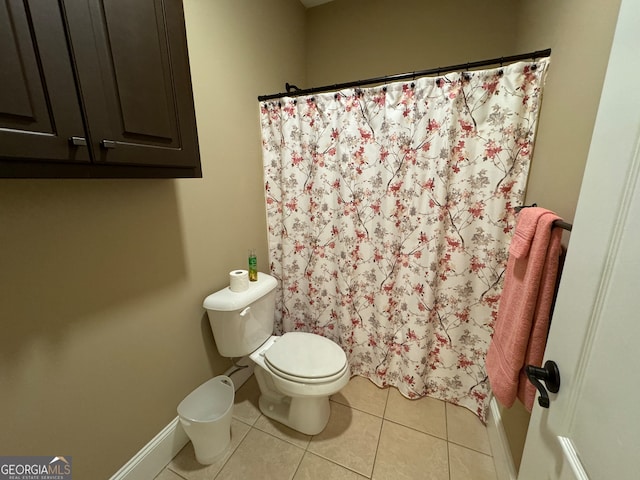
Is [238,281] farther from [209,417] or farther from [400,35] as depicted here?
[400,35]

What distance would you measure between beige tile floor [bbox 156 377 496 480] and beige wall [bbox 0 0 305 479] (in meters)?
0.35

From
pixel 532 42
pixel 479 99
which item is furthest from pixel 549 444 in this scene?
pixel 532 42

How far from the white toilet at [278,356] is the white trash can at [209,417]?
20 centimetres

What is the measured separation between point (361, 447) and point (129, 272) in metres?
1.37

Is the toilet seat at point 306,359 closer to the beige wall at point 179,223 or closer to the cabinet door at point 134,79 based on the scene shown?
the beige wall at point 179,223

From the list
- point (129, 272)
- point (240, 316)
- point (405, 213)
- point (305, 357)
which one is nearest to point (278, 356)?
point (305, 357)

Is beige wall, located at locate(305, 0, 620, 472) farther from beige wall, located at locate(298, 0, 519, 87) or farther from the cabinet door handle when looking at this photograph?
the cabinet door handle

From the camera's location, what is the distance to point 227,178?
4.61 ft

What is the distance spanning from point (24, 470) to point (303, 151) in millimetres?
1724

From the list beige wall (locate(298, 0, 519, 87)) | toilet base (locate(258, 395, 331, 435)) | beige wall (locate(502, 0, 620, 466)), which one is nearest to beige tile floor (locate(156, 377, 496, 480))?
toilet base (locate(258, 395, 331, 435))

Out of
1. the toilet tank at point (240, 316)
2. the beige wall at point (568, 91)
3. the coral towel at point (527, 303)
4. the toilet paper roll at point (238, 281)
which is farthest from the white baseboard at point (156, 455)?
the beige wall at point (568, 91)

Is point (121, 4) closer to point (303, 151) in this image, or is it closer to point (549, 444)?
point (303, 151)

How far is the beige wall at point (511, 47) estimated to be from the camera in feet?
2.51

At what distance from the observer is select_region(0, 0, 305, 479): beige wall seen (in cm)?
Answer: 79
